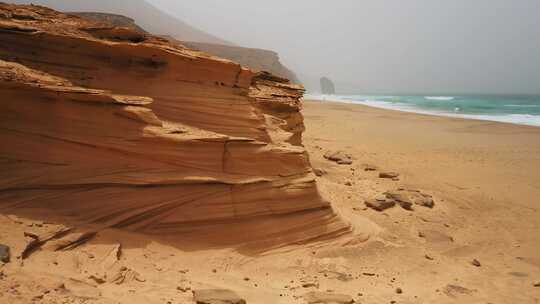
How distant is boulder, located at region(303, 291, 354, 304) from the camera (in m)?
4.48

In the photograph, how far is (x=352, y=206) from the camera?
8578 mm

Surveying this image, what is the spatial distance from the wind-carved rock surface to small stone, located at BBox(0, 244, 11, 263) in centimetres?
107

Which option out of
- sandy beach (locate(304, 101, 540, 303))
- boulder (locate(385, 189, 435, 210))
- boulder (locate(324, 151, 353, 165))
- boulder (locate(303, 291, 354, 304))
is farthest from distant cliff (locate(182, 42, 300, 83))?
boulder (locate(303, 291, 354, 304))

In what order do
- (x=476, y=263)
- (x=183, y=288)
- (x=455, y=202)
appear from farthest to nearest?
(x=455, y=202) → (x=476, y=263) → (x=183, y=288)

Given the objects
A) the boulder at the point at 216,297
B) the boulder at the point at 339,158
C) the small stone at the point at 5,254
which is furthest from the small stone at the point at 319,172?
the small stone at the point at 5,254

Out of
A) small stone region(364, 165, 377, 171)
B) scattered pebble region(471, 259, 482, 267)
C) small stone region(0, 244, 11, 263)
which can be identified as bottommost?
scattered pebble region(471, 259, 482, 267)

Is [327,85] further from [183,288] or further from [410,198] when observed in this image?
[183,288]

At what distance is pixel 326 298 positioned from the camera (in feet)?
15.0

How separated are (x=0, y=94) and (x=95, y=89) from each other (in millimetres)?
1169

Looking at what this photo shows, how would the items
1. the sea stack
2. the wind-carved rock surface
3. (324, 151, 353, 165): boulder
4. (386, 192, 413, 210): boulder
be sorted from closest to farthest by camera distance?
the wind-carved rock surface → (386, 192, 413, 210): boulder → (324, 151, 353, 165): boulder → the sea stack

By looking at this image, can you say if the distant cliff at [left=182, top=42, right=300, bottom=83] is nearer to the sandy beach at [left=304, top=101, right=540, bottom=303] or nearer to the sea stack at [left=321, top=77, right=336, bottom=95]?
the sandy beach at [left=304, top=101, right=540, bottom=303]

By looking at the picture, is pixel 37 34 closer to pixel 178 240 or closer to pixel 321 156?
pixel 178 240

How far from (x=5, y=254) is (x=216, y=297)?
2.10 m

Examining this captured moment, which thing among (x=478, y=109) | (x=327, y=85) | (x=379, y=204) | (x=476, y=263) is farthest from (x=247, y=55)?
(x=327, y=85)
